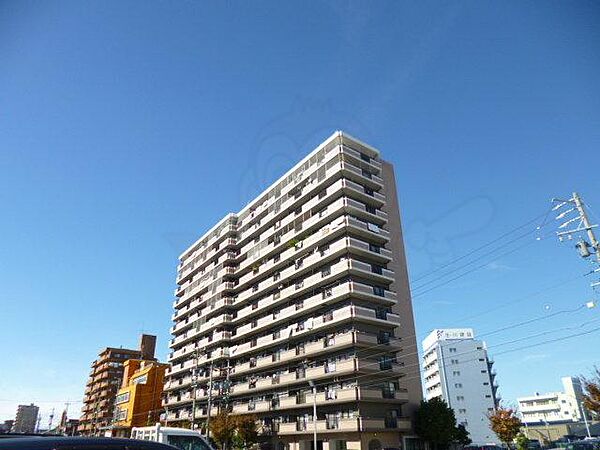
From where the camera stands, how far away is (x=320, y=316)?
4806cm

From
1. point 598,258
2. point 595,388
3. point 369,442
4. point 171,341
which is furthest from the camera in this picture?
point 171,341

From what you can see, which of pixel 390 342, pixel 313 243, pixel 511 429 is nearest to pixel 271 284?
pixel 313 243

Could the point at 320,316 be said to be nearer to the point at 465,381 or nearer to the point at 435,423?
the point at 435,423

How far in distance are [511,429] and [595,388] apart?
20507mm

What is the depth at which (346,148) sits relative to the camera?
53875 mm

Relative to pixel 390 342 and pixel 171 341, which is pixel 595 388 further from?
pixel 171 341

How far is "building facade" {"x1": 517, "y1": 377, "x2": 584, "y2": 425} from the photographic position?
118 meters

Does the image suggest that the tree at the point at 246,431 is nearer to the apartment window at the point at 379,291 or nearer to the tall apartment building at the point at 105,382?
the apartment window at the point at 379,291

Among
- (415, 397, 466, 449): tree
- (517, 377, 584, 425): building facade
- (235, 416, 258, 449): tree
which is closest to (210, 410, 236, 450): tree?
(235, 416, 258, 449): tree

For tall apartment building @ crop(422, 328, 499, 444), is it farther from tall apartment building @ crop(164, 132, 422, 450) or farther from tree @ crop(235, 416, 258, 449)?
tree @ crop(235, 416, 258, 449)

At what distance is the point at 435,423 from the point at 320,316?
15.8 metres

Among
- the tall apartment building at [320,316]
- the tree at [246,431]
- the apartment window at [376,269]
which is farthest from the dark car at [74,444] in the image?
the tree at [246,431]

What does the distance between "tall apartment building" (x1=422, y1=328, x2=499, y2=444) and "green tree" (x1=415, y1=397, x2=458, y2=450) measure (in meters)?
60.4

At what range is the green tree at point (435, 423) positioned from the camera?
144ft
